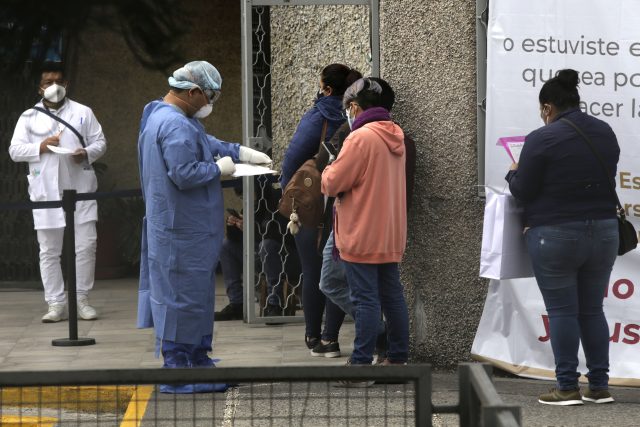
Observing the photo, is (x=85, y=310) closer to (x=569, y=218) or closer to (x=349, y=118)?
(x=349, y=118)

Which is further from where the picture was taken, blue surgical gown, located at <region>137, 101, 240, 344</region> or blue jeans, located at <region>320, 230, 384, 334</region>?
blue jeans, located at <region>320, 230, 384, 334</region>

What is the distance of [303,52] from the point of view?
29.5ft

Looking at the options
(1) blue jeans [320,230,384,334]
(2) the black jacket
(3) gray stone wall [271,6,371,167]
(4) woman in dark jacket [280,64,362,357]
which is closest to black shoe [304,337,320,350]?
(4) woman in dark jacket [280,64,362,357]

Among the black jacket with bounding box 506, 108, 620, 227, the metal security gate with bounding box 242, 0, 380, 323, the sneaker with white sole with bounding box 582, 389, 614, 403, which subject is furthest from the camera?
the metal security gate with bounding box 242, 0, 380, 323

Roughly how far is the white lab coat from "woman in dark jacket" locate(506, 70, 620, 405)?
398 centimetres

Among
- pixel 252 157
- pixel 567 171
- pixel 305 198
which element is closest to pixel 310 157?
pixel 305 198

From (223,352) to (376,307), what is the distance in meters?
1.50

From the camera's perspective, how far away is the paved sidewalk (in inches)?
255

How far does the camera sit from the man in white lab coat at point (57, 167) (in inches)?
374

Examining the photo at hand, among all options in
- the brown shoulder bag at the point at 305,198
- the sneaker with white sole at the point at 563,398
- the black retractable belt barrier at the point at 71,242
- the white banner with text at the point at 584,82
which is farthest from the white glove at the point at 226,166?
the sneaker with white sole at the point at 563,398

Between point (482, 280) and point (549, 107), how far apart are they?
1263 millimetres

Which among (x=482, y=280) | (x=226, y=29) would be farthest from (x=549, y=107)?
(x=226, y=29)

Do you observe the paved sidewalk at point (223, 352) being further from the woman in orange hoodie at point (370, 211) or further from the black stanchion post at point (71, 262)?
the woman in orange hoodie at point (370, 211)

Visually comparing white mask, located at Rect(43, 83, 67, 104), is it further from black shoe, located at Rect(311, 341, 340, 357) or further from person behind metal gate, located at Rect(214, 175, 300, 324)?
black shoe, located at Rect(311, 341, 340, 357)
